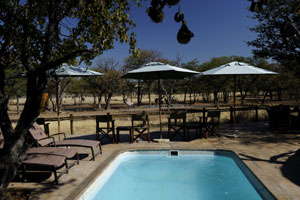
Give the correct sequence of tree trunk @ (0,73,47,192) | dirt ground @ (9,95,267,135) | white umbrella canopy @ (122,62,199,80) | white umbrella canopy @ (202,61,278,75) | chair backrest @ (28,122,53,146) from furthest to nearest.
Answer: dirt ground @ (9,95,267,135)
white umbrella canopy @ (202,61,278,75)
white umbrella canopy @ (122,62,199,80)
chair backrest @ (28,122,53,146)
tree trunk @ (0,73,47,192)

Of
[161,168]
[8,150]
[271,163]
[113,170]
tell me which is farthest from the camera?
[161,168]

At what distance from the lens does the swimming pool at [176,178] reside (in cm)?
446

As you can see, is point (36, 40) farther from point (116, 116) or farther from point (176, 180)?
point (116, 116)

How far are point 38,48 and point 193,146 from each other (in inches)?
207

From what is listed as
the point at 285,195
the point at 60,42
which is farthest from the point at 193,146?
the point at 60,42

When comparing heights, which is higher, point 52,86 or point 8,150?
point 52,86

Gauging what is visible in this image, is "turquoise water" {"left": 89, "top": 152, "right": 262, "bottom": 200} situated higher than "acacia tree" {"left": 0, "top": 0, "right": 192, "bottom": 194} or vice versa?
"acacia tree" {"left": 0, "top": 0, "right": 192, "bottom": 194}

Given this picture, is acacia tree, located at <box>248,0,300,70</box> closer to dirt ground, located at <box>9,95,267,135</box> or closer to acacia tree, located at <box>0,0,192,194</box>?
dirt ground, located at <box>9,95,267,135</box>

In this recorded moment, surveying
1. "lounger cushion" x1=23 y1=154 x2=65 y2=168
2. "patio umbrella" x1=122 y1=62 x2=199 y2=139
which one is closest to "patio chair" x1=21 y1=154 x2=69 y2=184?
"lounger cushion" x1=23 y1=154 x2=65 y2=168

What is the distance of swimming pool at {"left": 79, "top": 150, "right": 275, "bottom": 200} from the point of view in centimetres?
446

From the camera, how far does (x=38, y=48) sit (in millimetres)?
4520

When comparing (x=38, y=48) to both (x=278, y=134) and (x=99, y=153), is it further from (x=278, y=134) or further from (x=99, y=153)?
(x=278, y=134)

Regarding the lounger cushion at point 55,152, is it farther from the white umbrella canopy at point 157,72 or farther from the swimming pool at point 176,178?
the white umbrella canopy at point 157,72

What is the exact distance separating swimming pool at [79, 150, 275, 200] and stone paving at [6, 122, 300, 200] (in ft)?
0.60
